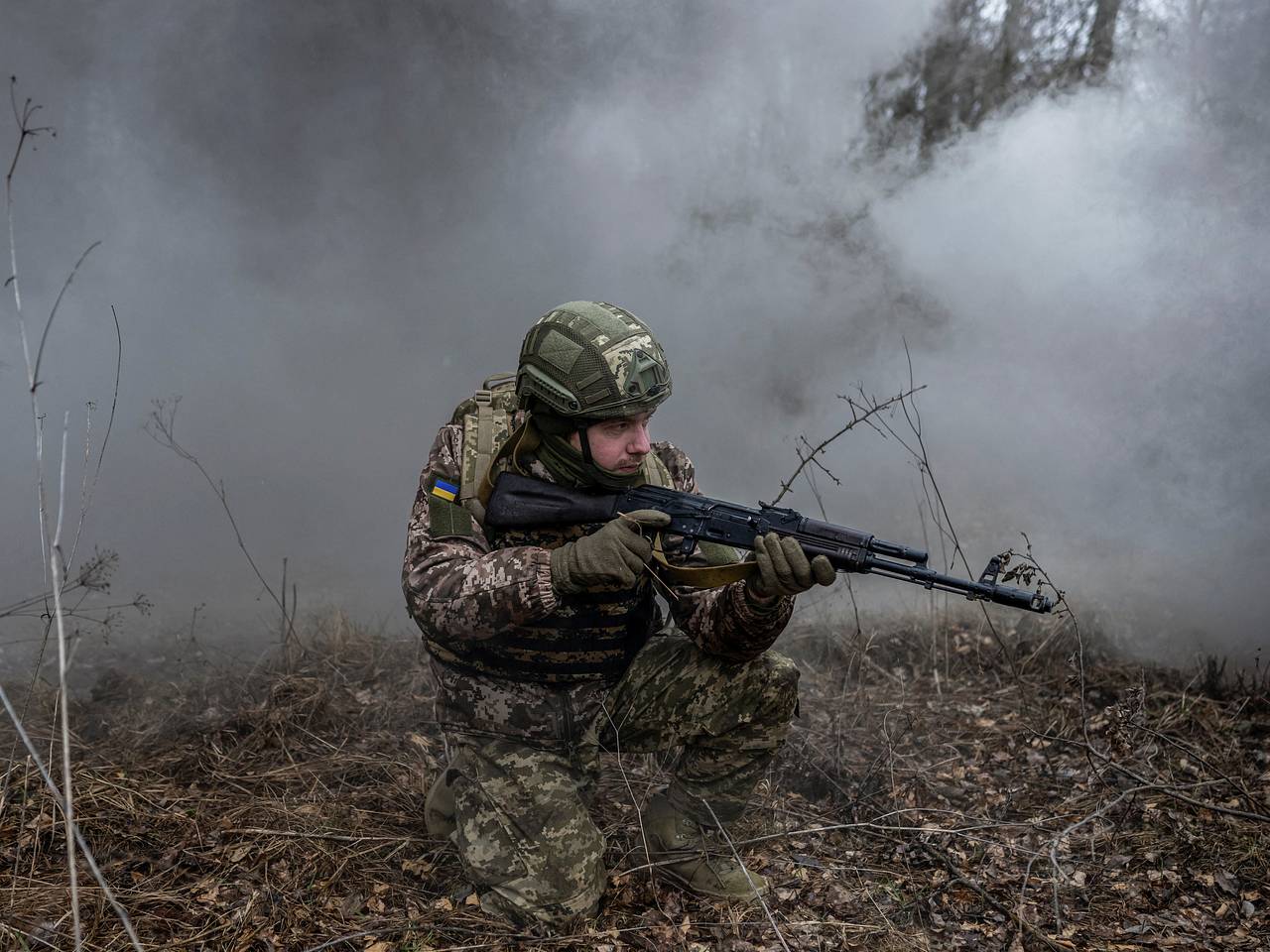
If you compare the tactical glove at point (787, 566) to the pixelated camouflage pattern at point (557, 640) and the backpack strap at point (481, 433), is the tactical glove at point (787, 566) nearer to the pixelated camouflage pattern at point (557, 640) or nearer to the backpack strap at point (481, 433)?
the pixelated camouflage pattern at point (557, 640)

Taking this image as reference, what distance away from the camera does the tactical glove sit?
3357mm

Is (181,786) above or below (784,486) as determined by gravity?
below

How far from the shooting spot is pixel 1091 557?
730 cm

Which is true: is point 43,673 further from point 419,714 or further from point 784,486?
point 784,486

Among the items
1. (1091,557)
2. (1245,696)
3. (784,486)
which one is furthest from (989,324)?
(784,486)

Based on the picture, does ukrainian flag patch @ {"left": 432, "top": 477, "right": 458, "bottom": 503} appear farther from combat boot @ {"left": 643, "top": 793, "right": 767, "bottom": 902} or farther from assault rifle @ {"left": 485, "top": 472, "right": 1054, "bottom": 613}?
combat boot @ {"left": 643, "top": 793, "right": 767, "bottom": 902}

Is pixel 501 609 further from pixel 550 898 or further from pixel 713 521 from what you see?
pixel 550 898

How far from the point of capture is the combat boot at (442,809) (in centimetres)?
416

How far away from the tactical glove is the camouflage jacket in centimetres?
23

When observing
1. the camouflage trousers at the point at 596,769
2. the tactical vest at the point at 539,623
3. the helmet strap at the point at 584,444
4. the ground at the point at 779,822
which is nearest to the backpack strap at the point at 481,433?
the tactical vest at the point at 539,623

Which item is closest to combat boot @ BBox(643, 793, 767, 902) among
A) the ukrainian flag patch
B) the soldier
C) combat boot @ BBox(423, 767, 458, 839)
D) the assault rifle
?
the soldier

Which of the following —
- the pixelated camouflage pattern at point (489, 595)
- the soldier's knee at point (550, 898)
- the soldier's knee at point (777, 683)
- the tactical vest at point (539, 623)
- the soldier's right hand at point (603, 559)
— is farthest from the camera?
the soldier's knee at point (777, 683)

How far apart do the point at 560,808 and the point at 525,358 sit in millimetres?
1712

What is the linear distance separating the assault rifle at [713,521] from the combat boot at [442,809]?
4.01 ft
